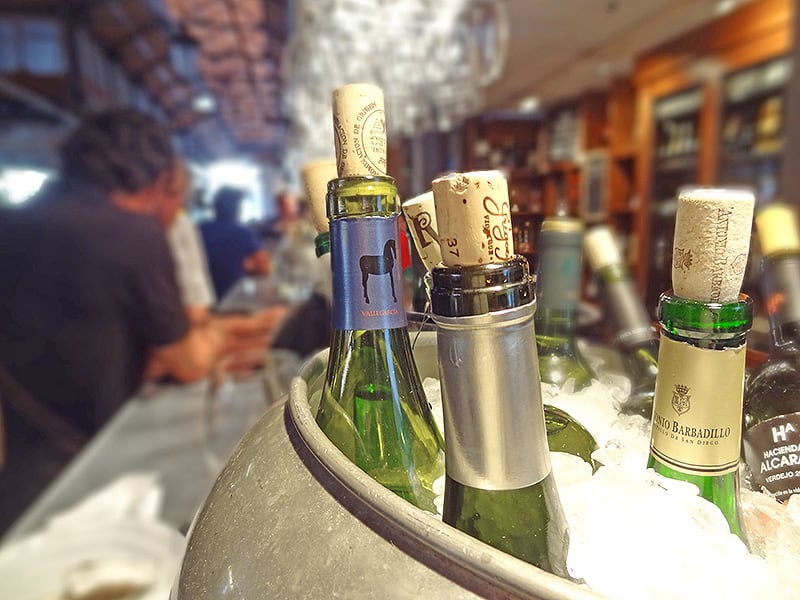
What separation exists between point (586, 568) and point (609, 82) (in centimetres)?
548

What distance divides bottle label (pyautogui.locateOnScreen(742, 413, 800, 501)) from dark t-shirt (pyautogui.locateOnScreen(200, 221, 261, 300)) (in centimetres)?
361

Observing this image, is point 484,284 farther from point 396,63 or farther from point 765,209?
point 396,63

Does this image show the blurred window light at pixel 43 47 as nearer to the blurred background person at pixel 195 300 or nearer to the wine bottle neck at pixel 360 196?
the blurred background person at pixel 195 300

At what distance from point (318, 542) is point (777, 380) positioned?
263 mm

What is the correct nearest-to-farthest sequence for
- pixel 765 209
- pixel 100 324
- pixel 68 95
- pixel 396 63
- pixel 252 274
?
pixel 765 209 < pixel 100 324 < pixel 396 63 < pixel 68 95 < pixel 252 274

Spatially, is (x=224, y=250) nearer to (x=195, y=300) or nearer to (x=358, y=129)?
(x=195, y=300)

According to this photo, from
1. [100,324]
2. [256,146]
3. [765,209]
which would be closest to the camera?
[765,209]

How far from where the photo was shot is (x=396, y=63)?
202 centimetres

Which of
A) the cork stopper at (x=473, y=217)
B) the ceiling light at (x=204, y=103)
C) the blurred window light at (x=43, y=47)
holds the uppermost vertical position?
the ceiling light at (x=204, y=103)

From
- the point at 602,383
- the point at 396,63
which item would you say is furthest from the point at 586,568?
the point at 396,63

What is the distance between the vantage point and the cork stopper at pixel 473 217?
0.67 feet

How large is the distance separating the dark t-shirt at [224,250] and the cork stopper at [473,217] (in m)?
3.64

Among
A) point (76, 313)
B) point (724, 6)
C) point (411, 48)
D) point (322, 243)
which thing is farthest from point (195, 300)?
point (724, 6)

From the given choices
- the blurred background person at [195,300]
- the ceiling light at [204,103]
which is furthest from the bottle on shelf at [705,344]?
the ceiling light at [204,103]
